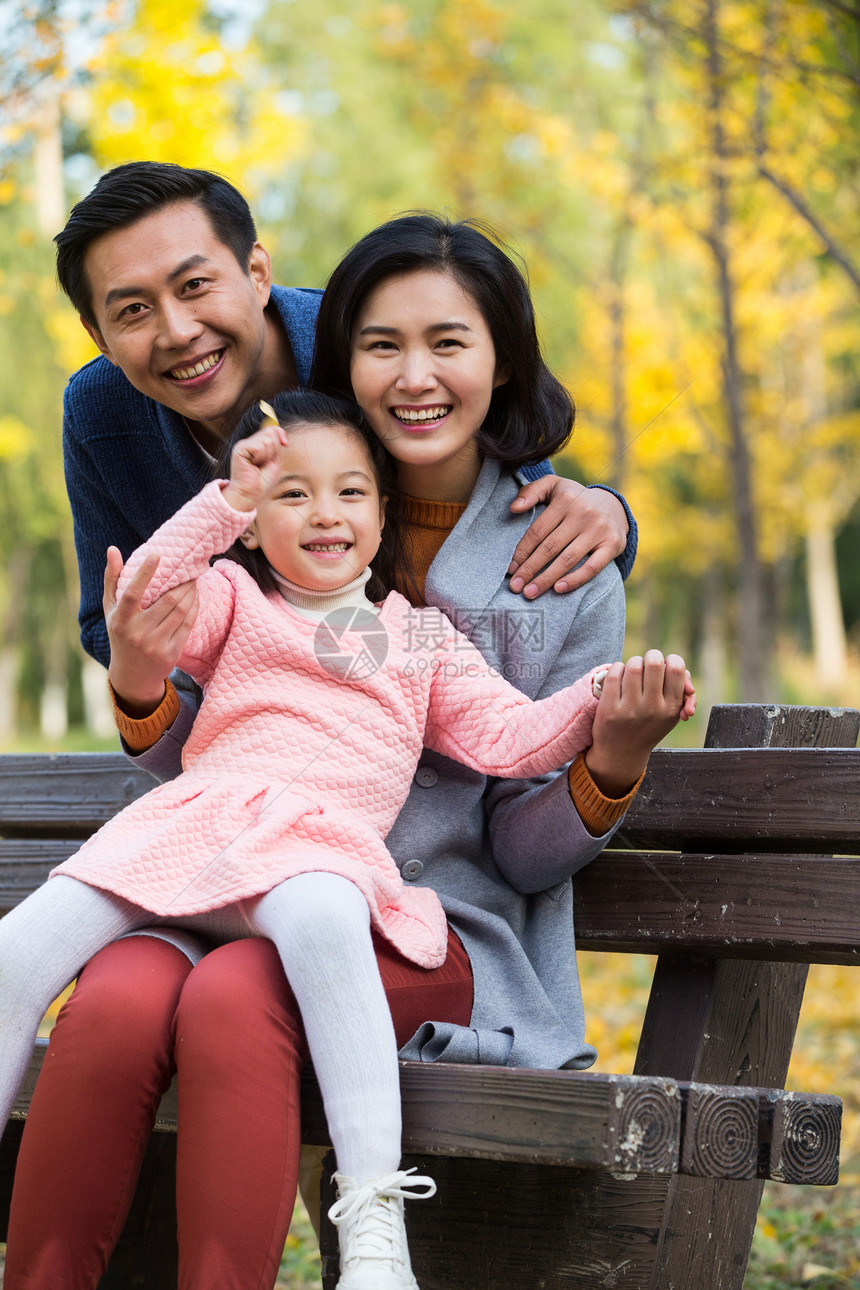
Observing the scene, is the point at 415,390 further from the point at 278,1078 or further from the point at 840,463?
the point at 840,463

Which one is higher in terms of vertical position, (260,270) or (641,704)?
(260,270)

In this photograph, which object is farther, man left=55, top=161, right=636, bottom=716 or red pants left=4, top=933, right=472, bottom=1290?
man left=55, top=161, right=636, bottom=716

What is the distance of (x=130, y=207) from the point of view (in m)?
2.18

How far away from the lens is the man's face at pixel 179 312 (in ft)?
7.15

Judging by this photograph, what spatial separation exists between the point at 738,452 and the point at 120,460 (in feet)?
14.5

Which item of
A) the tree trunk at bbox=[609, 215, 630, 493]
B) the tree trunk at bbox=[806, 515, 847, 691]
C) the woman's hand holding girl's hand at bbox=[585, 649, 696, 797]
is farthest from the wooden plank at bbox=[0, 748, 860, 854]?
the tree trunk at bbox=[806, 515, 847, 691]

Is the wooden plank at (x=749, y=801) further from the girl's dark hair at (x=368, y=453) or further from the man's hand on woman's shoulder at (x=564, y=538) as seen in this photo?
the girl's dark hair at (x=368, y=453)

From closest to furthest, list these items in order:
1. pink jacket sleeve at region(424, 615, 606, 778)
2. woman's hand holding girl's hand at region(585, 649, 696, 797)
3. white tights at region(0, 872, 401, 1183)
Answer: white tights at region(0, 872, 401, 1183), woman's hand holding girl's hand at region(585, 649, 696, 797), pink jacket sleeve at region(424, 615, 606, 778)

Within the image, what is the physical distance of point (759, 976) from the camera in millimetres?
2045

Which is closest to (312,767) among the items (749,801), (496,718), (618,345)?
(496,718)

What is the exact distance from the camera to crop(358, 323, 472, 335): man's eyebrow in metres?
2.06

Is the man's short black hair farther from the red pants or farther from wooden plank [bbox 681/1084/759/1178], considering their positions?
wooden plank [bbox 681/1084/759/1178]

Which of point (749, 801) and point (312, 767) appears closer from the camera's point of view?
point (312, 767)

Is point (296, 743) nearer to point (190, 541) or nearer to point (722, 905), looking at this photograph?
point (190, 541)
